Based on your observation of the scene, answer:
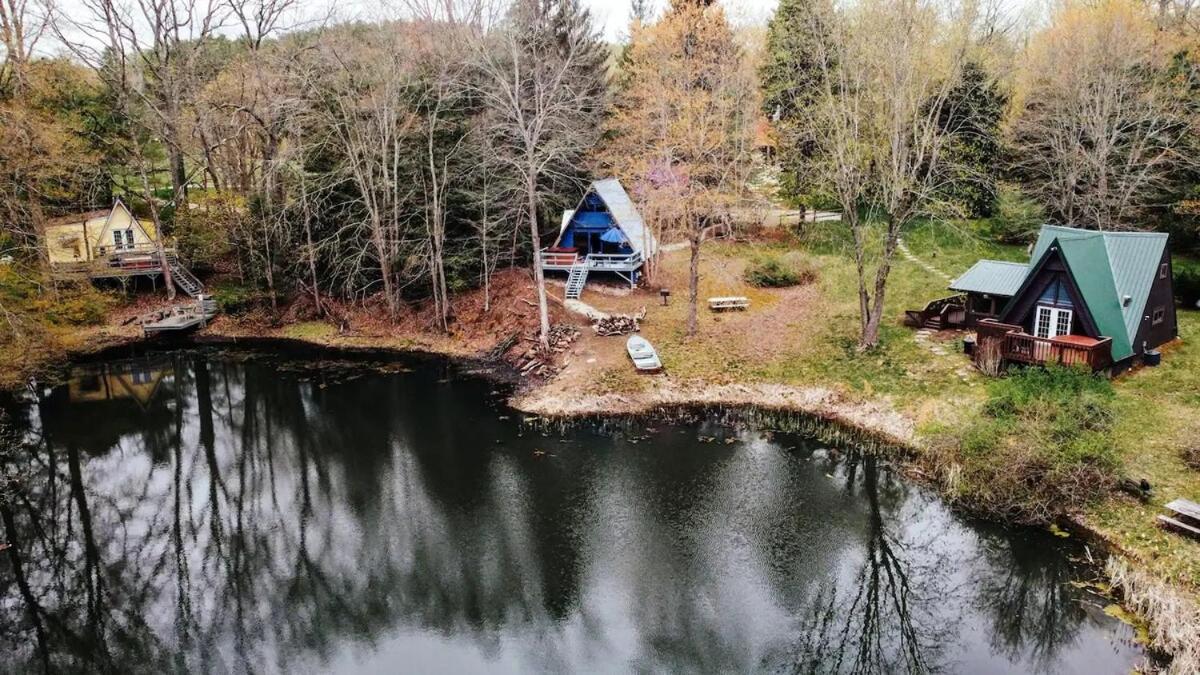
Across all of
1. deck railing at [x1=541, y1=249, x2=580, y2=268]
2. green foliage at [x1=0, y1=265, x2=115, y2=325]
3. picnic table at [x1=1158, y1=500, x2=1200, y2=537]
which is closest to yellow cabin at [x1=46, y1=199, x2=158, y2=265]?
green foliage at [x1=0, y1=265, x2=115, y2=325]

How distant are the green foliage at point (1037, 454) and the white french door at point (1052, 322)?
358 centimetres

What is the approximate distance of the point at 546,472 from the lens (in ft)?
69.3

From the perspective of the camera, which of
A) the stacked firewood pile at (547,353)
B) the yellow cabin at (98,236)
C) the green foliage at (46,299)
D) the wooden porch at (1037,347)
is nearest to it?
the wooden porch at (1037,347)

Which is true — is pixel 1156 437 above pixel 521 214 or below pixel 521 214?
below

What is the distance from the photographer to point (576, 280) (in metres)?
36.0

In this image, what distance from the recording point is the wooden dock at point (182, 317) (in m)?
35.3

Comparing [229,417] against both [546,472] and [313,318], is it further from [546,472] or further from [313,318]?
[546,472]

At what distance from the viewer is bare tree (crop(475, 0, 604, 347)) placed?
104 ft

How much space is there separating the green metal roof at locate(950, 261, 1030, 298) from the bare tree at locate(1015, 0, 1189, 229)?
23.1ft

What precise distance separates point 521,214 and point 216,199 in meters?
16.3

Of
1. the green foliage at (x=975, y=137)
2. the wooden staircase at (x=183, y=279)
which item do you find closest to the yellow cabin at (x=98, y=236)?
the wooden staircase at (x=183, y=279)

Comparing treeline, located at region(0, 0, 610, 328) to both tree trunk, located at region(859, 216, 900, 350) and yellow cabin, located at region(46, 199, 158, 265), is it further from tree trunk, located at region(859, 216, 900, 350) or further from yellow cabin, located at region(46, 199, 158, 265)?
tree trunk, located at region(859, 216, 900, 350)

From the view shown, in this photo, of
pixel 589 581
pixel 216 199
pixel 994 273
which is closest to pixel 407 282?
pixel 216 199

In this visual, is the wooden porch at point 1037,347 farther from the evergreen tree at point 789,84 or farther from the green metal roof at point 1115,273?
the evergreen tree at point 789,84
